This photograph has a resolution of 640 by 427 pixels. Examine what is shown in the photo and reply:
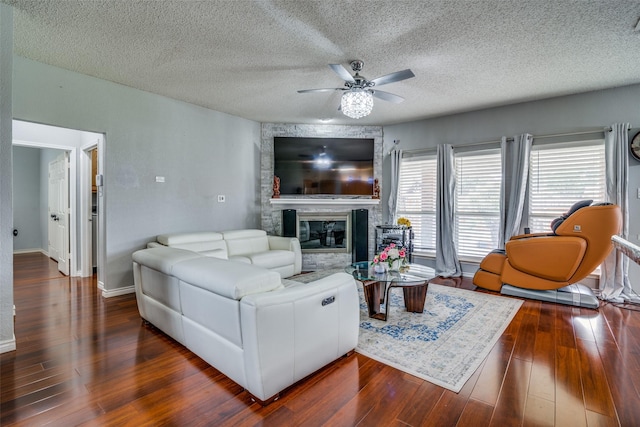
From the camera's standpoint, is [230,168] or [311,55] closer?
[311,55]

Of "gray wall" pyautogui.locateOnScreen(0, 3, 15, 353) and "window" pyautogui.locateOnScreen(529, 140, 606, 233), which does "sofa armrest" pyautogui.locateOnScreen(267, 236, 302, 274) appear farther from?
"window" pyautogui.locateOnScreen(529, 140, 606, 233)

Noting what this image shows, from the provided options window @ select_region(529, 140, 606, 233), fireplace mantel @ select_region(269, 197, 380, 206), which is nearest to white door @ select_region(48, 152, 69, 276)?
fireplace mantel @ select_region(269, 197, 380, 206)

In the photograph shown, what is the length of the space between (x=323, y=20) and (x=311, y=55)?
564 millimetres

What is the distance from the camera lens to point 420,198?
5.32 meters

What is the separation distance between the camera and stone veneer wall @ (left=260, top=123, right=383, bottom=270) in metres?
5.34

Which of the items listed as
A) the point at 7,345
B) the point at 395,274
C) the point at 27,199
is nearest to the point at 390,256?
the point at 395,274

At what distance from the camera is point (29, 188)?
22.1ft

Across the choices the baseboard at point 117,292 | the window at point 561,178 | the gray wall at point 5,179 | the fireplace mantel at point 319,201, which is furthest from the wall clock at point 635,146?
the baseboard at point 117,292

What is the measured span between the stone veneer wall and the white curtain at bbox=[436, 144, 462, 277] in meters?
1.07

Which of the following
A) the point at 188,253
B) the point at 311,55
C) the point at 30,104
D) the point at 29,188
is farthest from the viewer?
the point at 29,188

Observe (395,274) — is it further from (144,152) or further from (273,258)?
(144,152)

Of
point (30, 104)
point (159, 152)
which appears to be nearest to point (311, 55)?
point (159, 152)

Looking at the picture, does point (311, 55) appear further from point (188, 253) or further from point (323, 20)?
point (188, 253)

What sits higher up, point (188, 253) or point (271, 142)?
point (271, 142)
